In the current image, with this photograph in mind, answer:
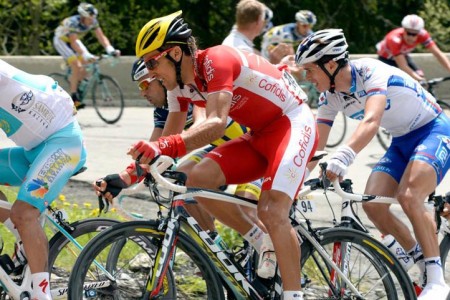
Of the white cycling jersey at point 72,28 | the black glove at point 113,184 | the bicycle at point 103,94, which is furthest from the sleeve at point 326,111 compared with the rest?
the white cycling jersey at point 72,28

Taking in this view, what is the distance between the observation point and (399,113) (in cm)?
698

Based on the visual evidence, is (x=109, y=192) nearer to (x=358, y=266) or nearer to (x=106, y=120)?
(x=358, y=266)

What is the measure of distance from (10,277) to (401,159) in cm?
259

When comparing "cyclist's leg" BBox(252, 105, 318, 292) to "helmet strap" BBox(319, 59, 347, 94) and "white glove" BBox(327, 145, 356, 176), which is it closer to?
"white glove" BBox(327, 145, 356, 176)

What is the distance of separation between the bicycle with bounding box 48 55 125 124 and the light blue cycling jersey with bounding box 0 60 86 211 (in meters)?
10.1

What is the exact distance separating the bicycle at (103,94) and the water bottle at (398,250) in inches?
401

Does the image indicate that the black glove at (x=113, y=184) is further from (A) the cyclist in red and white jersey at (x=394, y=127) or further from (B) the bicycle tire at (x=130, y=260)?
(A) the cyclist in red and white jersey at (x=394, y=127)

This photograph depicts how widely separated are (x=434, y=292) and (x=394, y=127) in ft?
3.58

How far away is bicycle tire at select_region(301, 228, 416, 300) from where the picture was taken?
Answer: 6363mm

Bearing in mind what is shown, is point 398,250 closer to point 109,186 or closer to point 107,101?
point 109,186

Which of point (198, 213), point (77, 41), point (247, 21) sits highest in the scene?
point (247, 21)

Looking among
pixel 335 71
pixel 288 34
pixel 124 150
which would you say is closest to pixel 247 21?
pixel 124 150

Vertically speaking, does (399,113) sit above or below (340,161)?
above

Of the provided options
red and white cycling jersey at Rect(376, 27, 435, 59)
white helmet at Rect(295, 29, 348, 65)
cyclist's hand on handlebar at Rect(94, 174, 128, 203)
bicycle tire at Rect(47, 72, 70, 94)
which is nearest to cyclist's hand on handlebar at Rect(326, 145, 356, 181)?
white helmet at Rect(295, 29, 348, 65)
